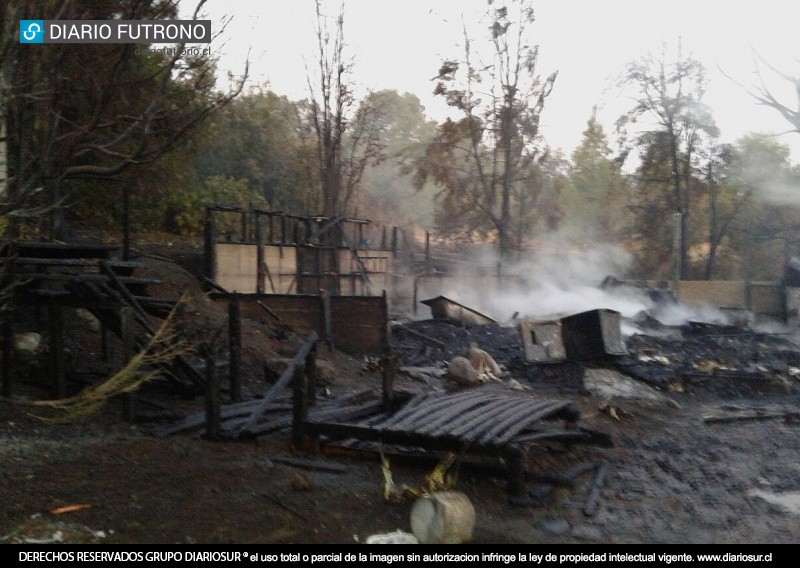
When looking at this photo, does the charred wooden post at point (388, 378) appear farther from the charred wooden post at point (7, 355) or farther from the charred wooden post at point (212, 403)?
→ the charred wooden post at point (7, 355)

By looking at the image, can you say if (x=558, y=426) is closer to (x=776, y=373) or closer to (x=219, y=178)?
(x=776, y=373)

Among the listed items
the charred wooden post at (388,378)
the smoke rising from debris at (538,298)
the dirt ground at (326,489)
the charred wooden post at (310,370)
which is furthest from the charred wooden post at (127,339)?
the smoke rising from debris at (538,298)

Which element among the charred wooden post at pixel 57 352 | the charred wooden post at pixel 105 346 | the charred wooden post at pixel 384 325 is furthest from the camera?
the charred wooden post at pixel 384 325

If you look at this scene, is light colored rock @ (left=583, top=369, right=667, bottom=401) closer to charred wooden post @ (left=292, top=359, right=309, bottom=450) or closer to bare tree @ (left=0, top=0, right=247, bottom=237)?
charred wooden post @ (left=292, top=359, right=309, bottom=450)

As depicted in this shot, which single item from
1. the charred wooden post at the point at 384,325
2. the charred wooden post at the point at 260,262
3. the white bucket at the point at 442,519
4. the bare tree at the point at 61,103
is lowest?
the white bucket at the point at 442,519

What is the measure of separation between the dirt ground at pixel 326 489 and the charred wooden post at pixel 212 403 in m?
0.25

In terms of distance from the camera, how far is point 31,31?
601cm

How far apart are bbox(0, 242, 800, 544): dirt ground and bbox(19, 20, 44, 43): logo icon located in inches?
138

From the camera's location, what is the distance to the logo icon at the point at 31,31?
5805 mm

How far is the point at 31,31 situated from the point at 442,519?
485cm

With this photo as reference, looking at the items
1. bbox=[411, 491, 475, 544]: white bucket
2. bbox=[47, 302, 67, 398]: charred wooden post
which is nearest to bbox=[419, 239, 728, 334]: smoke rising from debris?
bbox=[47, 302, 67, 398]: charred wooden post

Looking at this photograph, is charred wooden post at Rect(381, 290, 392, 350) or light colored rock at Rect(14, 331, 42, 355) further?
charred wooden post at Rect(381, 290, 392, 350)

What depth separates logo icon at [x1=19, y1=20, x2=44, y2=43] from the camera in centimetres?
580

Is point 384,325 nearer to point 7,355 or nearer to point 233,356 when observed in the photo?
point 233,356
